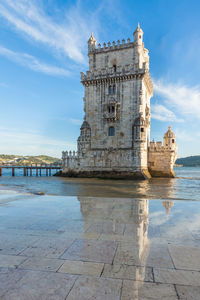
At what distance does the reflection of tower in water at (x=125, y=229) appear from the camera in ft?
11.7

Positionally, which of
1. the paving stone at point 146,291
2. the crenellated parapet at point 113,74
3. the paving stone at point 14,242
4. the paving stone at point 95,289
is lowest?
the paving stone at point 14,242

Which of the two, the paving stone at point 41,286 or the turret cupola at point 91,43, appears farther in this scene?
the turret cupola at point 91,43

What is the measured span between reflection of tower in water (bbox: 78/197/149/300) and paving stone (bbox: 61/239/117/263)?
0.18 meters

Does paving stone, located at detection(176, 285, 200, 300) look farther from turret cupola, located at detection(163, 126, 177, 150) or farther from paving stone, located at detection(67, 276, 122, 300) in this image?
turret cupola, located at detection(163, 126, 177, 150)

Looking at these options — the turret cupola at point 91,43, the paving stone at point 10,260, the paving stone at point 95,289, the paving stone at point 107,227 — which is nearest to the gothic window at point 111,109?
the turret cupola at point 91,43

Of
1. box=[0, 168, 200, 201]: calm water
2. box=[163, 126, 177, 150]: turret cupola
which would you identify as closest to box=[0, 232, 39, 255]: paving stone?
box=[0, 168, 200, 201]: calm water

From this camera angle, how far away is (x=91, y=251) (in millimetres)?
3902

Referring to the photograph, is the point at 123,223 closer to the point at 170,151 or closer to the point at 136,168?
the point at 136,168

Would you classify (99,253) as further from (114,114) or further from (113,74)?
(113,74)

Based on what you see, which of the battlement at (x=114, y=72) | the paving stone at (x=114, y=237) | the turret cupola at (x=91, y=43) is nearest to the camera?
the paving stone at (x=114, y=237)

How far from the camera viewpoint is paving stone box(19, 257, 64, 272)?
3295 millimetres

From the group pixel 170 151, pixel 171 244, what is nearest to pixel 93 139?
pixel 170 151

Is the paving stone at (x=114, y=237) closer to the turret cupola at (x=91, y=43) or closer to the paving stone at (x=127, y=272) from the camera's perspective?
the paving stone at (x=127, y=272)

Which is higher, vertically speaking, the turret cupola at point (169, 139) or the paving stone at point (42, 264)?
the turret cupola at point (169, 139)
